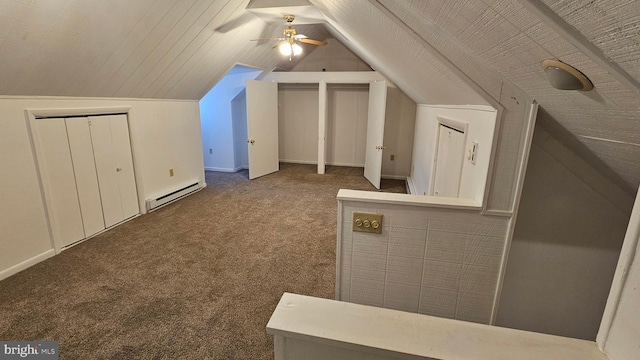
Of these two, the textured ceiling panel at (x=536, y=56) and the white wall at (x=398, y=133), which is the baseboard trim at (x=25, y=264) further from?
the white wall at (x=398, y=133)

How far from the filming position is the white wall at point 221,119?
5.71m

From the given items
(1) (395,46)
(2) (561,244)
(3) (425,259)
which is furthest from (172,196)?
(2) (561,244)

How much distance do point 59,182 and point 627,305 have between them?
12.6 feet

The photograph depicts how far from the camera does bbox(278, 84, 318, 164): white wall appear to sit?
21.3ft

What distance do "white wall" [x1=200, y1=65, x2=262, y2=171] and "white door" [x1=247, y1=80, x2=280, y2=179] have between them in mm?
449

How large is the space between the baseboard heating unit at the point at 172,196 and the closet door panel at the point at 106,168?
16.4 inches

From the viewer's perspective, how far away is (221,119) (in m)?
5.91

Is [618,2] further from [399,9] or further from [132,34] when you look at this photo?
[132,34]

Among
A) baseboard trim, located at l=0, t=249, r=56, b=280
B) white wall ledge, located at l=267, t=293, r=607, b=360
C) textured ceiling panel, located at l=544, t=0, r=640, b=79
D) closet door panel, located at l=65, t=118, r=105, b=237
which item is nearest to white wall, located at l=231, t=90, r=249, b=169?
closet door panel, located at l=65, t=118, r=105, b=237

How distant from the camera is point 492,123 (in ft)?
4.72

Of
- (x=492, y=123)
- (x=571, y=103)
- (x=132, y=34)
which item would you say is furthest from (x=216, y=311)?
(x=132, y=34)

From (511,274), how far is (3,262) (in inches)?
148

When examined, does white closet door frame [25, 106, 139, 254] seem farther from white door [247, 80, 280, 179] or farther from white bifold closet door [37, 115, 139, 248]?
white door [247, 80, 280, 179]

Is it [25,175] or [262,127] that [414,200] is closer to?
[25,175]
